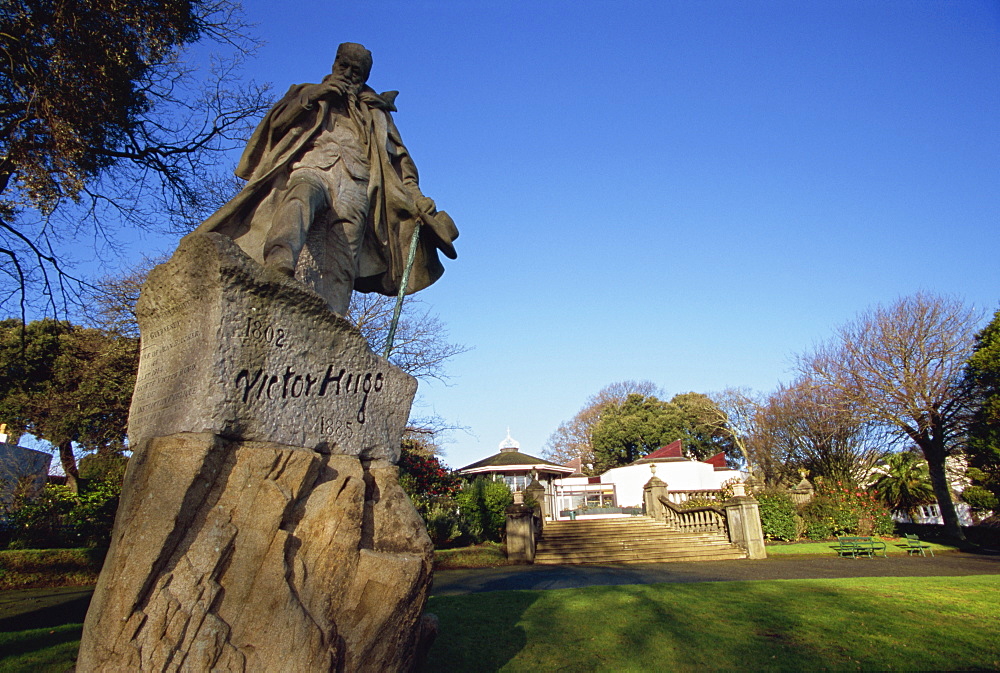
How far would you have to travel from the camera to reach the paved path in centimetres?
1034

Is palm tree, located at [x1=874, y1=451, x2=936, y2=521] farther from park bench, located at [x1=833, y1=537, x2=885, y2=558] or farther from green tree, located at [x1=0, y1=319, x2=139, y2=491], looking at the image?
green tree, located at [x1=0, y1=319, x2=139, y2=491]

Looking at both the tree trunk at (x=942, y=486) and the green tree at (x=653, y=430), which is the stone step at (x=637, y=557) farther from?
the green tree at (x=653, y=430)

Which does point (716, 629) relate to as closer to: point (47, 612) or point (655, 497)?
point (47, 612)

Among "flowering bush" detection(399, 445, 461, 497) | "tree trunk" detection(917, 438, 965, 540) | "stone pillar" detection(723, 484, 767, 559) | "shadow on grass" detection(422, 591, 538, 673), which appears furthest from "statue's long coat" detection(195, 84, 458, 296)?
"tree trunk" detection(917, 438, 965, 540)

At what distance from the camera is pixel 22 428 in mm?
22531

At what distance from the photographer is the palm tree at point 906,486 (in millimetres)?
26156

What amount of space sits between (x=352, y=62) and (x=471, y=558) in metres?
13.0

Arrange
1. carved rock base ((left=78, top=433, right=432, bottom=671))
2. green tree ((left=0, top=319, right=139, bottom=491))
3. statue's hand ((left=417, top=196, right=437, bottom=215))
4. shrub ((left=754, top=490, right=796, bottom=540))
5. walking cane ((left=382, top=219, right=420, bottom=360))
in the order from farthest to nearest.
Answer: shrub ((left=754, top=490, right=796, bottom=540)), green tree ((left=0, top=319, right=139, bottom=491)), statue's hand ((left=417, top=196, right=437, bottom=215)), walking cane ((left=382, top=219, right=420, bottom=360)), carved rock base ((left=78, top=433, right=432, bottom=671))

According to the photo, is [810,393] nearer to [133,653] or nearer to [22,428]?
[133,653]

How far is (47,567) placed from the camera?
11.0m

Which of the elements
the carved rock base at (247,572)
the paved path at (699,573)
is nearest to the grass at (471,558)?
the paved path at (699,573)

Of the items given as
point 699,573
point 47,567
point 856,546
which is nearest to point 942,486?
point 856,546

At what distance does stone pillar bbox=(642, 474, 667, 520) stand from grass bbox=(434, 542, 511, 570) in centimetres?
789

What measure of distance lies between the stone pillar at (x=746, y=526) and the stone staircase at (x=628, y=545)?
28 cm
